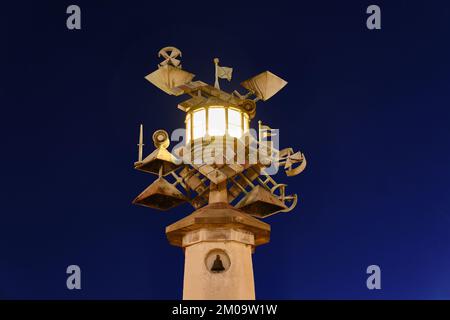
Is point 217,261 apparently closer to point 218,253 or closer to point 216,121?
point 218,253

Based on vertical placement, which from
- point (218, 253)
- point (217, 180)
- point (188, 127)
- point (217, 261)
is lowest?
point (217, 261)

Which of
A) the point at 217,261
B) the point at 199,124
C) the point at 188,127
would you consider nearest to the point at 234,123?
the point at 199,124

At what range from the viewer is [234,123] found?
17.8 metres

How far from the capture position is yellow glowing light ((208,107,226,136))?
17.5 m

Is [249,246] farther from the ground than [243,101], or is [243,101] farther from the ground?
[243,101]

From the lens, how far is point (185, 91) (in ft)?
59.9

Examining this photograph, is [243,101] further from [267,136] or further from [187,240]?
[187,240]

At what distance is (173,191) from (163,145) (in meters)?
1.21

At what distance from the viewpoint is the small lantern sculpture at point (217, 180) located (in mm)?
16125

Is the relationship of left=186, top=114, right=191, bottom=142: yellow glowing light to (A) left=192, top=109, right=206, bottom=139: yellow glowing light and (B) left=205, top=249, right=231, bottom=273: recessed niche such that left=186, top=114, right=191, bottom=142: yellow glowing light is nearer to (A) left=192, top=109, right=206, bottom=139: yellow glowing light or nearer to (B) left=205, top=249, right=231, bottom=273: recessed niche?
(A) left=192, top=109, right=206, bottom=139: yellow glowing light

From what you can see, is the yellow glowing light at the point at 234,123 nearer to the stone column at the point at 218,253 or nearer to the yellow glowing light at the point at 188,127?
the yellow glowing light at the point at 188,127

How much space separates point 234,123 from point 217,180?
1739 mm

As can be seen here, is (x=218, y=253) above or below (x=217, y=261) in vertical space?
above

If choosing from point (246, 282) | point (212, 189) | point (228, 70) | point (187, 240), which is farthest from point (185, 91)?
point (246, 282)
